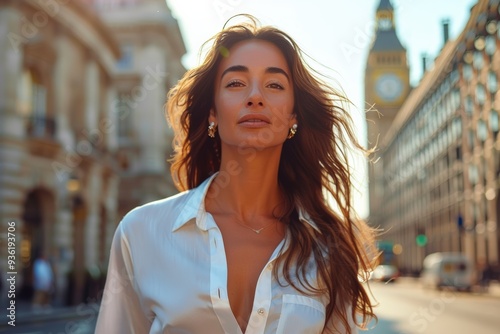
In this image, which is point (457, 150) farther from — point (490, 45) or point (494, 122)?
point (490, 45)

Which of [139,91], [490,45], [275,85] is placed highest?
[490,45]

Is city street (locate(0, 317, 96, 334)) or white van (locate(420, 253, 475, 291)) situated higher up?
city street (locate(0, 317, 96, 334))

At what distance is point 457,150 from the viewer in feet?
206

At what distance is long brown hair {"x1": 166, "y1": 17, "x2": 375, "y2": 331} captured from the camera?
8.89 ft

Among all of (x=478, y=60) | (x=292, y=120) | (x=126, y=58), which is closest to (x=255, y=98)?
(x=292, y=120)

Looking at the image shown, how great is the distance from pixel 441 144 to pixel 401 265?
114 feet

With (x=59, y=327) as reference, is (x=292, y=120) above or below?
above

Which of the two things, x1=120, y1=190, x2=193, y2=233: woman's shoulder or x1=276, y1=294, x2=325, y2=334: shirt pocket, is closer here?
x1=276, y1=294, x2=325, y2=334: shirt pocket

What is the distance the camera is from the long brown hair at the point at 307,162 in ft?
8.89

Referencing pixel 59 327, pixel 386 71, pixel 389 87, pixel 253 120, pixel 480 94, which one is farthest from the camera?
pixel 389 87

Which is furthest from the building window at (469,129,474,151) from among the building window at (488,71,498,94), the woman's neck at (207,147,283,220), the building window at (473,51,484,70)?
the woman's neck at (207,147,283,220)

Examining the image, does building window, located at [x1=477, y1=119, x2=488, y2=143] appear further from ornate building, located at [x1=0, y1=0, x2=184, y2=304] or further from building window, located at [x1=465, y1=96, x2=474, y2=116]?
ornate building, located at [x1=0, y1=0, x2=184, y2=304]

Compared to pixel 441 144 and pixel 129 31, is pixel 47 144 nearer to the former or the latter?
pixel 129 31

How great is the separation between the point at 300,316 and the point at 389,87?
160778 millimetres
